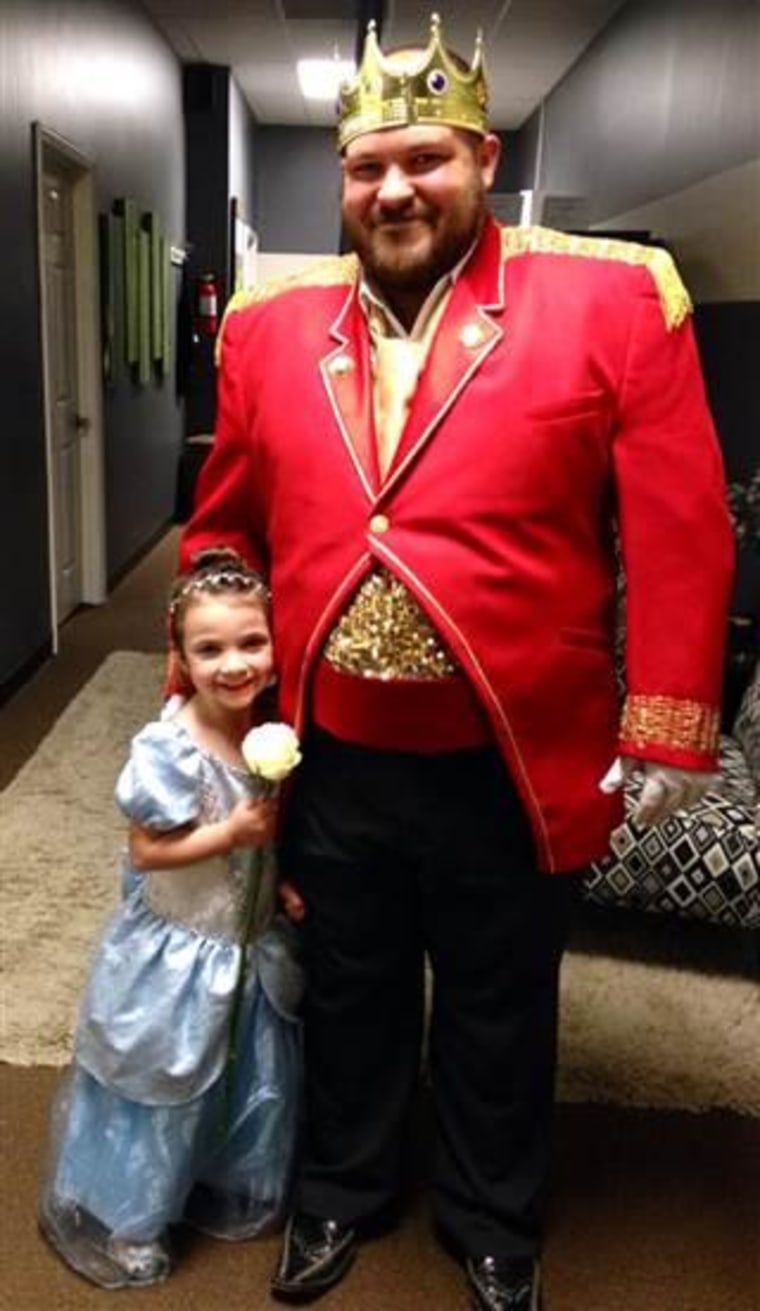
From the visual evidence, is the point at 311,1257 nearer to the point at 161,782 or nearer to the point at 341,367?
the point at 161,782

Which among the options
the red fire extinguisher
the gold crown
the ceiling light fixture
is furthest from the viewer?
the red fire extinguisher

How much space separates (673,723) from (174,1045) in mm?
748

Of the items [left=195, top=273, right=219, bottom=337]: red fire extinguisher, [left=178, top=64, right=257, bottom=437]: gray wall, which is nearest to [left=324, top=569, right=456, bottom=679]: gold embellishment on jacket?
[left=178, top=64, right=257, bottom=437]: gray wall

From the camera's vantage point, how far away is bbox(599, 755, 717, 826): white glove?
4.29 feet

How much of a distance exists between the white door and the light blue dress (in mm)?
3299

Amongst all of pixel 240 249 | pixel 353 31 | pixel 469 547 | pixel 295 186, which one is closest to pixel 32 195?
pixel 353 31

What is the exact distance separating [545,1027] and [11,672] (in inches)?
116

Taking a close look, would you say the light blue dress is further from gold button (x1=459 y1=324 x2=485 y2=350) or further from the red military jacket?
gold button (x1=459 y1=324 x2=485 y2=350)

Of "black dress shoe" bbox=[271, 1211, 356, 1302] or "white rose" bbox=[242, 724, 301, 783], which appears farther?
"black dress shoe" bbox=[271, 1211, 356, 1302]

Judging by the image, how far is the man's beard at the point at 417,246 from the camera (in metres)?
1.28

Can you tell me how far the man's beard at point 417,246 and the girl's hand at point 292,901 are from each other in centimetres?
78

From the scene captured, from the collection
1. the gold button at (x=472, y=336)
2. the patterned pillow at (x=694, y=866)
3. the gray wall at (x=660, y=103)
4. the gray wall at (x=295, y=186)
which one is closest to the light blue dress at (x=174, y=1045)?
the gold button at (x=472, y=336)

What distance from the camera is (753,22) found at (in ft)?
11.9

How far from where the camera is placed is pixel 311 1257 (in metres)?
1.57
